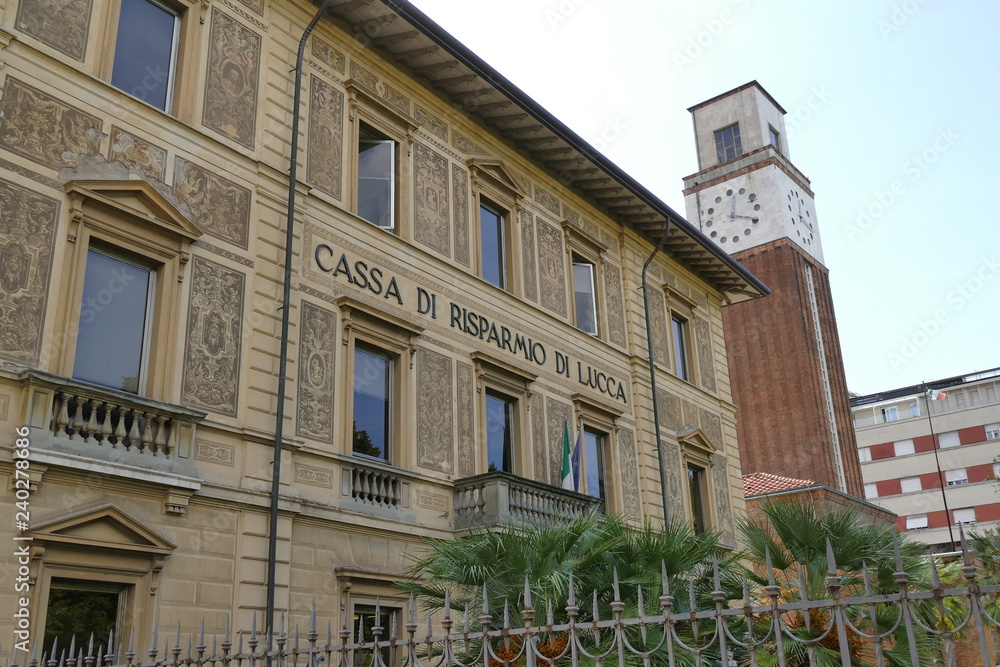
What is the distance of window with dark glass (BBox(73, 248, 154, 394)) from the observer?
1130cm

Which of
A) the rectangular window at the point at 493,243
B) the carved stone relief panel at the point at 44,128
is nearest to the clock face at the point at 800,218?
the rectangular window at the point at 493,243

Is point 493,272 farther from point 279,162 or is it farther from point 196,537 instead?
point 196,537

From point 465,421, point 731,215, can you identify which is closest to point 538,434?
point 465,421

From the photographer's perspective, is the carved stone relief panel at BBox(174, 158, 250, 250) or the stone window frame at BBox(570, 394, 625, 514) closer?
the carved stone relief panel at BBox(174, 158, 250, 250)

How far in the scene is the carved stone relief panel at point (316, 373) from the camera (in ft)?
44.0

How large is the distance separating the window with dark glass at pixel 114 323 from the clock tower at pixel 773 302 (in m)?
40.3

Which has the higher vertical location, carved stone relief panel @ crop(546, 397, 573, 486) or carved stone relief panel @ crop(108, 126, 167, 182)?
carved stone relief panel @ crop(108, 126, 167, 182)

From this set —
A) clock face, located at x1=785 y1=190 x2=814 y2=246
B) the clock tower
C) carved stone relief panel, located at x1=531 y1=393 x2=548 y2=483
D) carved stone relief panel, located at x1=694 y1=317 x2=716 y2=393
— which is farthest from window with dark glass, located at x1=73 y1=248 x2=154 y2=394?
clock face, located at x1=785 y1=190 x2=814 y2=246

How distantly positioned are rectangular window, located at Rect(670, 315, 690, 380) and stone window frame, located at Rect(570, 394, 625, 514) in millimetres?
4292

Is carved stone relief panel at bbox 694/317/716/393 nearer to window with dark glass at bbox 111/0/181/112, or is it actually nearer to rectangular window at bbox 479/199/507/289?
rectangular window at bbox 479/199/507/289

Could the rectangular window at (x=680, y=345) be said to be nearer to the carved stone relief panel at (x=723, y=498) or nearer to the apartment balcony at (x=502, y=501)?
the carved stone relief panel at (x=723, y=498)

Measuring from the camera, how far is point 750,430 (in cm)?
4909

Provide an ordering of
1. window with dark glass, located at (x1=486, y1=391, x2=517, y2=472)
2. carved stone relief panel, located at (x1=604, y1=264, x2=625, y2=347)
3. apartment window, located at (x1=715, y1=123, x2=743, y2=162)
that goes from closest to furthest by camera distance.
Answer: window with dark glass, located at (x1=486, y1=391, x2=517, y2=472) < carved stone relief panel, located at (x1=604, y1=264, x2=625, y2=347) < apartment window, located at (x1=715, y1=123, x2=743, y2=162)

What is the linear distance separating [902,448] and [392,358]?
58.8m
